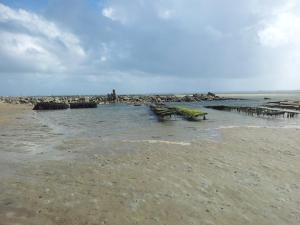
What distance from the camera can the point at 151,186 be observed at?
12.3m

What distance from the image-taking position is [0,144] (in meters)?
22.8

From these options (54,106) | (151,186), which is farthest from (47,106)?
(151,186)

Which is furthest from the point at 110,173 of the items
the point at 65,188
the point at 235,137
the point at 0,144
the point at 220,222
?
the point at 235,137

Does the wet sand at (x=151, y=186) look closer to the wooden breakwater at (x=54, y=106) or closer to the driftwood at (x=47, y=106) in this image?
the driftwood at (x=47, y=106)

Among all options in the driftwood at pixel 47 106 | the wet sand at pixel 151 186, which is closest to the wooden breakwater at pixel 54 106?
the driftwood at pixel 47 106

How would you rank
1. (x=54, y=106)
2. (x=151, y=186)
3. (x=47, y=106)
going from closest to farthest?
(x=151, y=186) → (x=47, y=106) → (x=54, y=106)

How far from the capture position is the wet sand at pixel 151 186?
9312 millimetres

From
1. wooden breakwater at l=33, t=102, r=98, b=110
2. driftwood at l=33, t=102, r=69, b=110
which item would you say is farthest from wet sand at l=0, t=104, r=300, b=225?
wooden breakwater at l=33, t=102, r=98, b=110

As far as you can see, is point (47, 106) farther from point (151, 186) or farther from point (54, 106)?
point (151, 186)

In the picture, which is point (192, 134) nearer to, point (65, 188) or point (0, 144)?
point (0, 144)

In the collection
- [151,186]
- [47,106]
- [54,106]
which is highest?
[151,186]

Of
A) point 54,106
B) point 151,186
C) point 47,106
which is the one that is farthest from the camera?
point 54,106

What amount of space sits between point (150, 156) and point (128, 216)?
29.4 feet

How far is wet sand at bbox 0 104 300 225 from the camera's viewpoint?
9.31 meters
